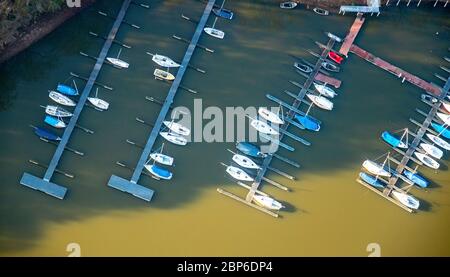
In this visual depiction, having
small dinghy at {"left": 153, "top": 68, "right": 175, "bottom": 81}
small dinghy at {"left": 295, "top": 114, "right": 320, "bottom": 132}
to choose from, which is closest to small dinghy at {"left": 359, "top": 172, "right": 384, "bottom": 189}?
small dinghy at {"left": 295, "top": 114, "right": 320, "bottom": 132}

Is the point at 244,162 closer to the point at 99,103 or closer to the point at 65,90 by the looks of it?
the point at 99,103

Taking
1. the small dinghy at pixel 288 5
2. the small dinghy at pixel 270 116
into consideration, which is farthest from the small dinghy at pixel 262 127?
the small dinghy at pixel 288 5

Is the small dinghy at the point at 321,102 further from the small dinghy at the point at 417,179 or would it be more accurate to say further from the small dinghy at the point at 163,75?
the small dinghy at the point at 163,75

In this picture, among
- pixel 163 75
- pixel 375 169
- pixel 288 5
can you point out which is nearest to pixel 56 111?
pixel 163 75

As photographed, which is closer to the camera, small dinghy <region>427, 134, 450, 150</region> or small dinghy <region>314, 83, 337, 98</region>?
small dinghy <region>427, 134, 450, 150</region>

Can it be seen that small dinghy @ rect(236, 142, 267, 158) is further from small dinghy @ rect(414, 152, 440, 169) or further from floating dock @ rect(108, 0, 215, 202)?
small dinghy @ rect(414, 152, 440, 169)
